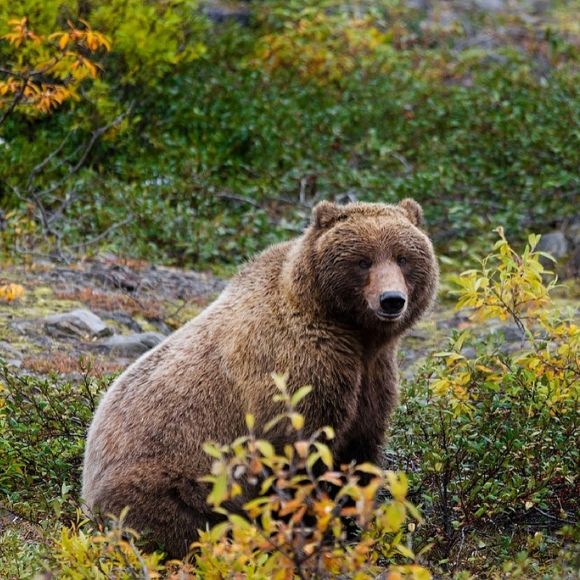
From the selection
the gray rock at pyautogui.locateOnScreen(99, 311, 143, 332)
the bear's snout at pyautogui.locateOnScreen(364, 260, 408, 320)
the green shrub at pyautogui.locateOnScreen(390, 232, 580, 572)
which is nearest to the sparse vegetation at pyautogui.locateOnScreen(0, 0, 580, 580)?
the green shrub at pyautogui.locateOnScreen(390, 232, 580, 572)

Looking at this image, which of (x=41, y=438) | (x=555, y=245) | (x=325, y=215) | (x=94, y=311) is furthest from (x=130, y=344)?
(x=555, y=245)

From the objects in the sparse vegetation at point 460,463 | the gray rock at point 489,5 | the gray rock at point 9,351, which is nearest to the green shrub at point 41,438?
the sparse vegetation at point 460,463

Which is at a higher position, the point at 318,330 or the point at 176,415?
the point at 318,330

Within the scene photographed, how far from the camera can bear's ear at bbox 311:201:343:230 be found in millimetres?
5262

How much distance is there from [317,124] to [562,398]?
25.8 feet

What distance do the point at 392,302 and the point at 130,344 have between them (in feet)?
11.6

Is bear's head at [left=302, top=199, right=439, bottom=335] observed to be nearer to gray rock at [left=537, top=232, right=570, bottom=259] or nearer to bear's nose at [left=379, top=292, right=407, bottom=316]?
bear's nose at [left=379, top=292, right=407, bottom=316]

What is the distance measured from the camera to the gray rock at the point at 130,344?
7.97 meters

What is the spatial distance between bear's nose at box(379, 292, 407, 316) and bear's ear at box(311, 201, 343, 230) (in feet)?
1.76

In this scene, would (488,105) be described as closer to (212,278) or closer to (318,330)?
(212,278)

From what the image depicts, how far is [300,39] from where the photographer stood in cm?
1475

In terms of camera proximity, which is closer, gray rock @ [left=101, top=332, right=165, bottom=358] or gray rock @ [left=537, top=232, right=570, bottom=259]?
gray rock @ [left=101, top=332, right=165, bottom=358]

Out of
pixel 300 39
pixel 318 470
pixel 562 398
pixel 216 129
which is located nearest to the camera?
pixel 318 470

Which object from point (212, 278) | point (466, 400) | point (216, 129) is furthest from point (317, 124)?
point (466, 400)
